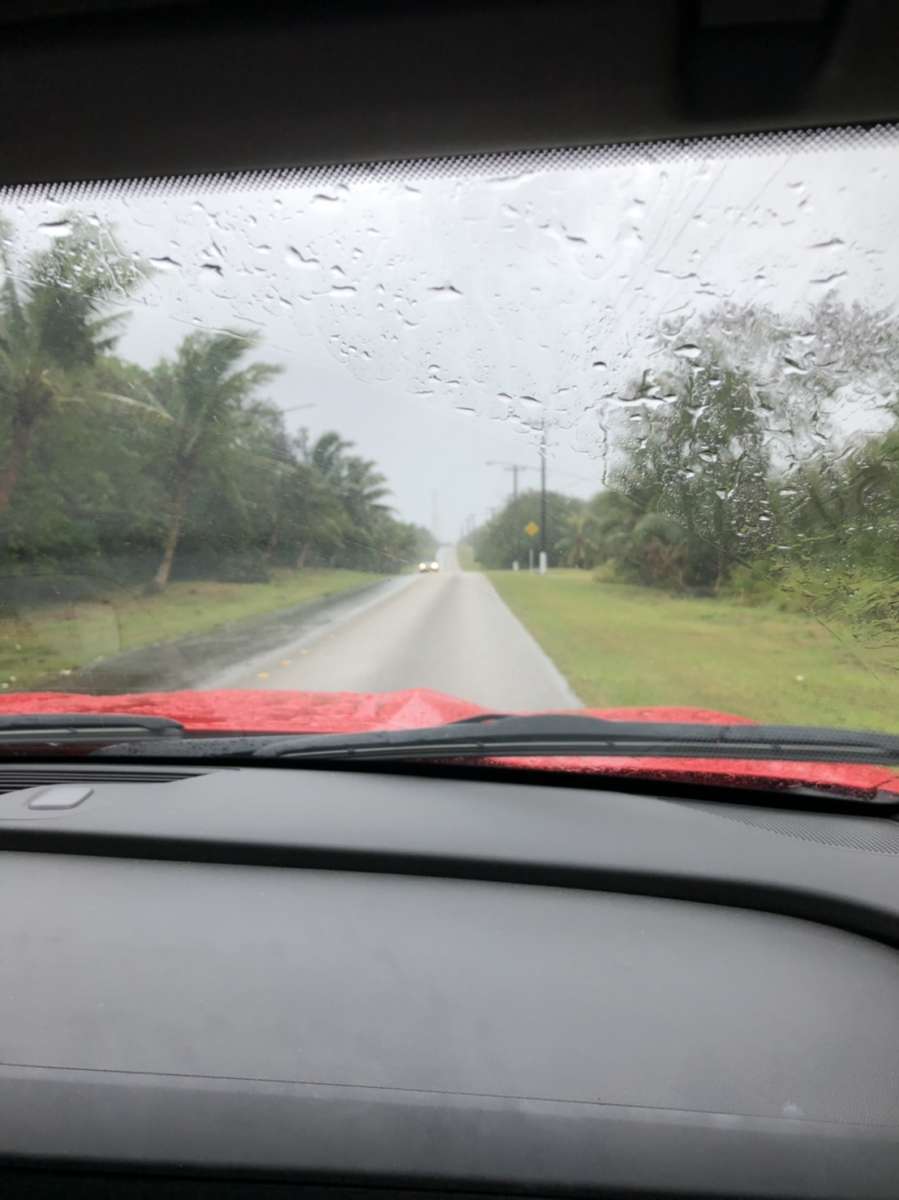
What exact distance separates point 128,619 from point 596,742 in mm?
2779

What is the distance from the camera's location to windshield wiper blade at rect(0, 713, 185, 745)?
3307mm

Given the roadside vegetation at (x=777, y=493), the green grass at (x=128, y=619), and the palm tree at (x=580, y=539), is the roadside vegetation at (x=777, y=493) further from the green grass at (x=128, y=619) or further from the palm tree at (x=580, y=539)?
the green grass at (x=128, y=619)

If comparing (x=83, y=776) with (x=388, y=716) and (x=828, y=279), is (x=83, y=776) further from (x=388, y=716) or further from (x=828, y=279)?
(x=828, y=279)

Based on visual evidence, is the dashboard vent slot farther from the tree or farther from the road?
the tree

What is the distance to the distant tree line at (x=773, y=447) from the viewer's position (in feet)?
9.50

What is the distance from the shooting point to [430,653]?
5.25 m

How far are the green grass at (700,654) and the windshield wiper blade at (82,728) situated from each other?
2.06 meters

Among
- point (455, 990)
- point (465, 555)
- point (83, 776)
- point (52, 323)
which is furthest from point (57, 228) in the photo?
point (455, 990)

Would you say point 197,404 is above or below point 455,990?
above

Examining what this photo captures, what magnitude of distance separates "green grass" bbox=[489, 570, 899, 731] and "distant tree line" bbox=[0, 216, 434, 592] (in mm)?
1044

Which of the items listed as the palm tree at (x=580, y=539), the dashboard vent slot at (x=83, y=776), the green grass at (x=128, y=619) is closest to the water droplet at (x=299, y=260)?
the palm tree at (x=580, y=539)

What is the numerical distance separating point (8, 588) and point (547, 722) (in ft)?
8.97

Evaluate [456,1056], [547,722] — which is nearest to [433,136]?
[547,722]

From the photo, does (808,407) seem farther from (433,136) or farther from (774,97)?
(433,136)
